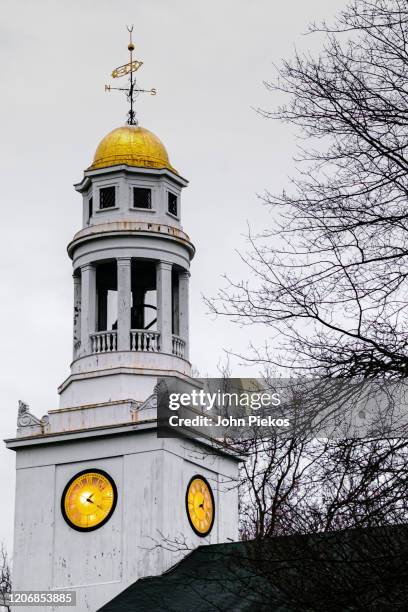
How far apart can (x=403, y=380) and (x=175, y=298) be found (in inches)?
884

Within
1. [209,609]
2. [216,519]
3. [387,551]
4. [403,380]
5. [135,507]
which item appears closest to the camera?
[387,551]

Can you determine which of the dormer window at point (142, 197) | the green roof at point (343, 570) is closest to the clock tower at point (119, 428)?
the dormer window at point (142, 197)

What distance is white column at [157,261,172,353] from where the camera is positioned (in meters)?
35.3

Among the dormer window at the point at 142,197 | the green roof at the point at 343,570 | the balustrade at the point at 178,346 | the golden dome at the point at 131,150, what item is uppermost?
the golden dome at the point at 131,150

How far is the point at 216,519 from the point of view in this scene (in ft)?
115

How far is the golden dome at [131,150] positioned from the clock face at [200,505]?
888cm

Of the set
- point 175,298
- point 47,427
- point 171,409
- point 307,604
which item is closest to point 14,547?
point 47,427

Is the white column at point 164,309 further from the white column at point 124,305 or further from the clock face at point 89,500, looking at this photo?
the clock face at point 89,500

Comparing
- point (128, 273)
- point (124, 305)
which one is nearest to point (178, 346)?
point (124, 305)

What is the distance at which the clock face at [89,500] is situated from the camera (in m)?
32.8

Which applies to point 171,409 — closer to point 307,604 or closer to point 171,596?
point 171,596

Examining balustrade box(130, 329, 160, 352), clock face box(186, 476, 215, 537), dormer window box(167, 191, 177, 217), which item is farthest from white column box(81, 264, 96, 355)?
clock face box(186, 476, 215, 537)

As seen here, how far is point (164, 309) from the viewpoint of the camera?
116 ft

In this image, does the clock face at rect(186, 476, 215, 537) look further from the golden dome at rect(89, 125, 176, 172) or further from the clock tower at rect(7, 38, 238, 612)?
the golden dome at rect(89, 125, 176, 172)
